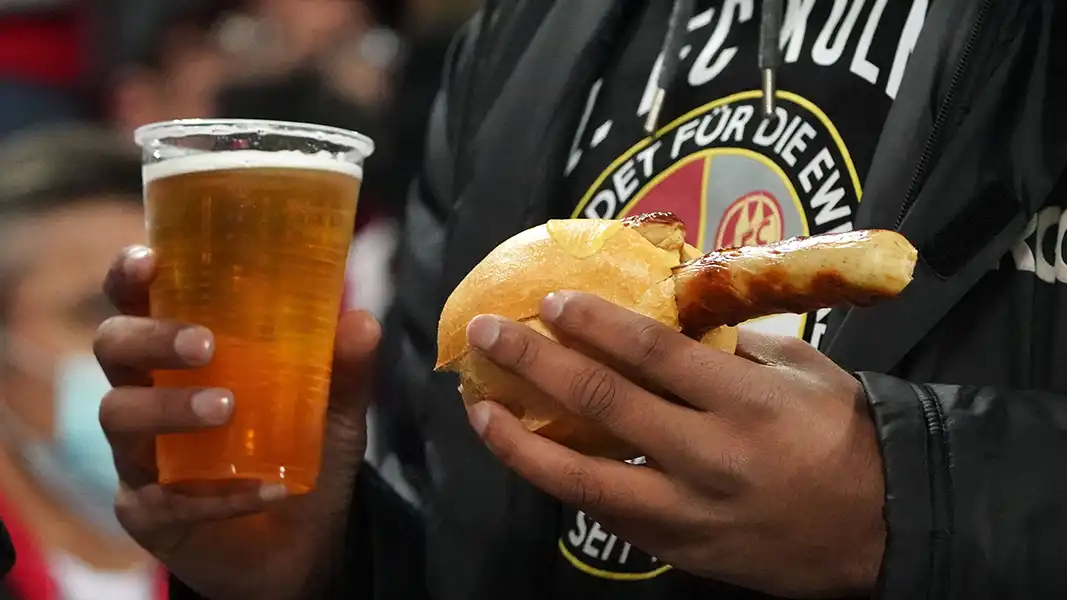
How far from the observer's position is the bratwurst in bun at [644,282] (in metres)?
0.46

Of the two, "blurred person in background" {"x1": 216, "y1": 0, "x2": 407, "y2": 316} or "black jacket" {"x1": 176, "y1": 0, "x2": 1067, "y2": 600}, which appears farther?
"blurred person in background" {"x1": 216, "y1": 0, "x2": 407, "y2": 316}

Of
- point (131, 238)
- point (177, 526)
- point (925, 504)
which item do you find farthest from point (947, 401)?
point (131, 238)

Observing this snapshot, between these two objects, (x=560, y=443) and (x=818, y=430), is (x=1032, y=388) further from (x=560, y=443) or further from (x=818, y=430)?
(x=560, y=443)

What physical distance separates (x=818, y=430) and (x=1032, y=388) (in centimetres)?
24

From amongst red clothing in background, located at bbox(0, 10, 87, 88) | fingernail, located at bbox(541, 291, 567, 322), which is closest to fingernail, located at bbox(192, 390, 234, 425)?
fingernail, located at bbox(541, 291, 567, 322)

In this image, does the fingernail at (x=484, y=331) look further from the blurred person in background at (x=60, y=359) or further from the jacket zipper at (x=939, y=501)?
the blurred person in background at (x=60, y=359)

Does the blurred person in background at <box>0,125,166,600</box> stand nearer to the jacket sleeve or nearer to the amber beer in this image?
the amber beer

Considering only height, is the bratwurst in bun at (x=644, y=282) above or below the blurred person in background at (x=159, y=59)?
above

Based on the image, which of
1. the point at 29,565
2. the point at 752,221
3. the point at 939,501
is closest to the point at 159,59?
the point at 29,565

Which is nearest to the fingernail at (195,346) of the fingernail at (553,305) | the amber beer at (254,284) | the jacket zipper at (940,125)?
the amber beer at (254,284)

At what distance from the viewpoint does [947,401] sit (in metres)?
0.59

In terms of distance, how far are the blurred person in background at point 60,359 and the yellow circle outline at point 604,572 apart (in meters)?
0.89

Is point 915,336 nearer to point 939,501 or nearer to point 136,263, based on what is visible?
point 939,501

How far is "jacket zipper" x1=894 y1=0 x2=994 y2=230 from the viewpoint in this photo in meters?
0.69
